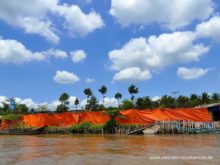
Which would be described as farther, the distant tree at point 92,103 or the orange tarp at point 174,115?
the distant tree at point 92,103

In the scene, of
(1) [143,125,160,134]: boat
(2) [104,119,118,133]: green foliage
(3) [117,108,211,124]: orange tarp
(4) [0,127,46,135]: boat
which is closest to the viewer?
(1) [143,125,160,134]: boat

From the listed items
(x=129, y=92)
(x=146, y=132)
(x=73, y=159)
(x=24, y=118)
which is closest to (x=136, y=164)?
(x=73, y=159)

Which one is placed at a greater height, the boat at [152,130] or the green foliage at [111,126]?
the green foliage at [111,126]

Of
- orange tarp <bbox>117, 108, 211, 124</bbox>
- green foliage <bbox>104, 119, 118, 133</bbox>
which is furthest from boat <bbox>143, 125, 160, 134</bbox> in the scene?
green foliage <bbox>104, 119, 118, 133</bbox>

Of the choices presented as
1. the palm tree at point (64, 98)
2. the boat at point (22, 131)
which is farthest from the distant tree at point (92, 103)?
the boat at point (22, 131)

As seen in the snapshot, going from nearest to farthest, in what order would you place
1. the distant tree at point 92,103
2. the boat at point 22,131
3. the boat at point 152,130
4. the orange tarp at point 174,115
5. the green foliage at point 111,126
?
the boat at point 152,130 < the orange tarp at point 174,115 < the green foliage at point 111,126 < the boat at point 22,131 < the distant tree at point 92,103

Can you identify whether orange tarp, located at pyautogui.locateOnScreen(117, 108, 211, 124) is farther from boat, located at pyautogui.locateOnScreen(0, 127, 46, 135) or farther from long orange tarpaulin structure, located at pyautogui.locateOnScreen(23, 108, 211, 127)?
boat, located at pyautogui.locateOnScreen(0, 127, 46, 135)

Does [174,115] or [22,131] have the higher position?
[174,115]

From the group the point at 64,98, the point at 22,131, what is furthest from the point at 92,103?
the point at 22,131

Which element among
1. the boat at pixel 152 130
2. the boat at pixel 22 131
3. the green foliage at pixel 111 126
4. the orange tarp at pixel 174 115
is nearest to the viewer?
the boat at pixel 152 130

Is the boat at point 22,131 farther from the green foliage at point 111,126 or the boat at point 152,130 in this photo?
the boat at point 152,130

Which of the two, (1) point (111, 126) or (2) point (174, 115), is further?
(1) point (111, 126)

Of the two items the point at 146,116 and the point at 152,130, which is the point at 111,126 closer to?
the point at 146,116

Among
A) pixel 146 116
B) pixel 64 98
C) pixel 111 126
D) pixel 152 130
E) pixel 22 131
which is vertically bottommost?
pixel 152 130
